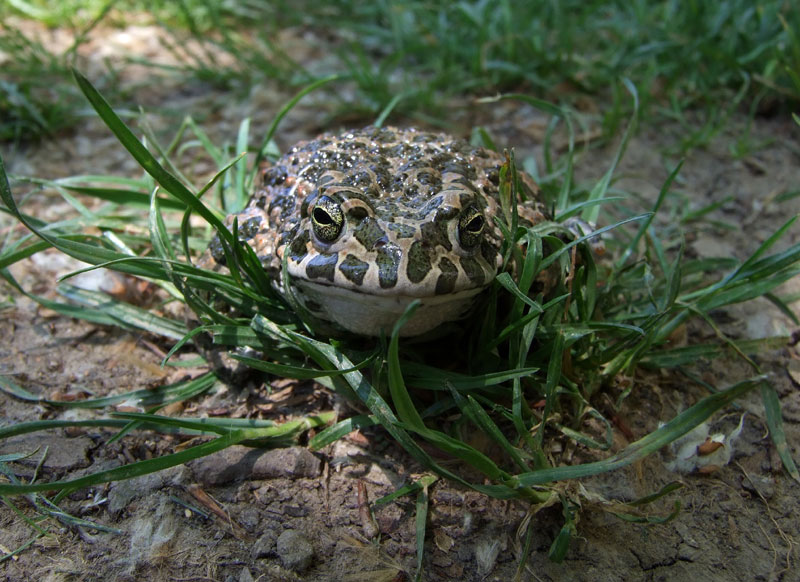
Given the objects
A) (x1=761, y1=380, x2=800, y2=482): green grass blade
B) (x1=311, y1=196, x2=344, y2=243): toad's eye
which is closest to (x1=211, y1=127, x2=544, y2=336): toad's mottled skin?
(x1=311, y1=196, x2=344, y2=243): toad's eye

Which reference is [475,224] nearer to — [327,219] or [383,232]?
[383,232]

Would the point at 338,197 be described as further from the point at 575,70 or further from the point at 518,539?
the point at 575,70

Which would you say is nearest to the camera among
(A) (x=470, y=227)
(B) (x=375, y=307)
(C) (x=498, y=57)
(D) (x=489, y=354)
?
(B) (x=375, y=307)

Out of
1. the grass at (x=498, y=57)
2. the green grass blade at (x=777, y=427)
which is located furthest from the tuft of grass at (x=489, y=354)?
the grass at (x=498, y=57)

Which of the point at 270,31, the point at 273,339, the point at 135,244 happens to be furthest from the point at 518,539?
the point at 270,31

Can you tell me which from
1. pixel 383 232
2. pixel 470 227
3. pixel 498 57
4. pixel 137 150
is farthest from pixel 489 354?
pixel 498 57
